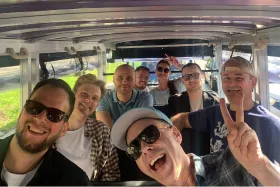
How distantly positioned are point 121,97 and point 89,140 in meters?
0.64

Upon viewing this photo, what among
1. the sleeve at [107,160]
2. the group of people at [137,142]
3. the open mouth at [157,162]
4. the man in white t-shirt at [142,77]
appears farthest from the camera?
the man in white t-shirt at [142,77]

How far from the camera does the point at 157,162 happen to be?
134 cm

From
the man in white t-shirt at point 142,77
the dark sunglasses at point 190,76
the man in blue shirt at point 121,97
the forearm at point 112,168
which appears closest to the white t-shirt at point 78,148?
the forearm at point 112,168

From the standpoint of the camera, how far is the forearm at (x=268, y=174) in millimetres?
1100

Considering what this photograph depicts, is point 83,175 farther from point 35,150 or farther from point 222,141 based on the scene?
point 222,141

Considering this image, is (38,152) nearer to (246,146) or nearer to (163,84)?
(246,146)

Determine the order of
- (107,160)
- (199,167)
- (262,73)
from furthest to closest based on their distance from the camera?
1. (262,73)
2. (107,160)
3. (199,167)

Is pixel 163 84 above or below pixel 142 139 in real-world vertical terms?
above

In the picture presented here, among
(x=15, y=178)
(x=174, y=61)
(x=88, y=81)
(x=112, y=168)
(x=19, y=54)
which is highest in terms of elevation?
(x=174, y=61)

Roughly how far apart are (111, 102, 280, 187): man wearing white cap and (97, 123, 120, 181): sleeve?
56 centimetres

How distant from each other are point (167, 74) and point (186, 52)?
2.48 feet

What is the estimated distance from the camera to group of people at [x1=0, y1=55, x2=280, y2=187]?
3.97 ft

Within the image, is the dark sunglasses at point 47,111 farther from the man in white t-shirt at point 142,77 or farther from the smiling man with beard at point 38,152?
the man in white t-shirt at point 142,77

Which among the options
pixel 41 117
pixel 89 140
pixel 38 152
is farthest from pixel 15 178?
pixel 89 140
